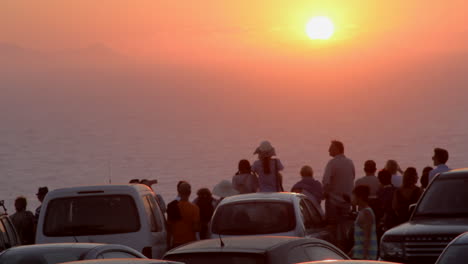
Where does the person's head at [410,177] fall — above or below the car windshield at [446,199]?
above

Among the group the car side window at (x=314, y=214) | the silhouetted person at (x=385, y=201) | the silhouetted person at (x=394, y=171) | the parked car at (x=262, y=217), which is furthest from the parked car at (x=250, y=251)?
the silhouetted person at (x=394, y=171)

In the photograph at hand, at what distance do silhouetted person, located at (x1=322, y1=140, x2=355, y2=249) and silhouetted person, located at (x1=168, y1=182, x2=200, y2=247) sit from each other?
2893mm

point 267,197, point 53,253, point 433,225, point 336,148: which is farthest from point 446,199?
point 53,253

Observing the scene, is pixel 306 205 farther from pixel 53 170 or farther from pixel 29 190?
pixel 53 170

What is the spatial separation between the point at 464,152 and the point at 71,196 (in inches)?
3711

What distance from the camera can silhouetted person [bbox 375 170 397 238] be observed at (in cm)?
1921

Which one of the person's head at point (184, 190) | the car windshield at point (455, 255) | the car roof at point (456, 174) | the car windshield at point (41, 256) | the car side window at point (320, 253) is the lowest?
the car windshield at point (455, 255)

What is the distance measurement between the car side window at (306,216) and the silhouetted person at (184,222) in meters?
2.26

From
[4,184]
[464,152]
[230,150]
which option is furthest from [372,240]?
[230,150]

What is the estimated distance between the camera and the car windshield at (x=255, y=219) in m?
15.9

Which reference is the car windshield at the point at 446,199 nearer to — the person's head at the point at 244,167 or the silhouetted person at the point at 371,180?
the silhouetted person at the point at 371,180

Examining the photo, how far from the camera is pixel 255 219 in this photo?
52.6 feet

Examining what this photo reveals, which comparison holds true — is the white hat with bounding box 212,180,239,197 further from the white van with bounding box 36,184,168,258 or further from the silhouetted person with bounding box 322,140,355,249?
the white van with bounding box 36,184,168,258

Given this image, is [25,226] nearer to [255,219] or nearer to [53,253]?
[255,219]
